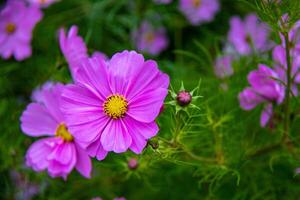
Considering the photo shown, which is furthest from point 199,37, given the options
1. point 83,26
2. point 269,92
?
point 269,92

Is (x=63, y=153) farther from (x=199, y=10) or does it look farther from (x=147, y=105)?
(x=199, y=10)

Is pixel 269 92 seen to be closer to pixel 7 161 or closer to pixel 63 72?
pixel 63 72

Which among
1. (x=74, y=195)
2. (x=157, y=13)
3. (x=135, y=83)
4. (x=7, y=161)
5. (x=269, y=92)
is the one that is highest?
(x=135, y=83)

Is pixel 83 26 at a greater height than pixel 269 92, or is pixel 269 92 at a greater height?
pixel 269 92

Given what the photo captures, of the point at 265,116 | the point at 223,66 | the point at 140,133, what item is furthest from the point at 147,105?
the point at 223,66

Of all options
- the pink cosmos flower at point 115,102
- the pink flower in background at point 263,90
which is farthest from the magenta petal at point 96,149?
the pink flower in background at point 263,90

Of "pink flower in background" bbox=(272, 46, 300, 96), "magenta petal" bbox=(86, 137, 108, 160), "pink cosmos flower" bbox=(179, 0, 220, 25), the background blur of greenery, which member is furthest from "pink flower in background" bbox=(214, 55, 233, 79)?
"magenta petal" bbox=(86, 137, 108, 160)

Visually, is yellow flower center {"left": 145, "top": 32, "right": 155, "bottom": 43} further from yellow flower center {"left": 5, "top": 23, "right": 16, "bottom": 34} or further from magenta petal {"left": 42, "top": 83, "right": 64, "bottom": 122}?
magenta petal {"left": 42, "top": 83, "right": 64, "bottom": 122}
